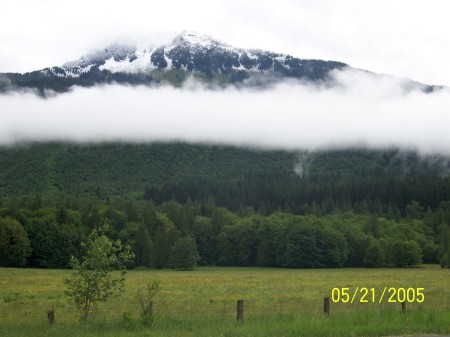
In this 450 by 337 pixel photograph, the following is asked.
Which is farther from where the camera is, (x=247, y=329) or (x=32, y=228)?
(x=32, y=228)

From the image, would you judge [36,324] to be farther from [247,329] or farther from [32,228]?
[32,228]

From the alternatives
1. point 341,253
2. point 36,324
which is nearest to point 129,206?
point 341,253

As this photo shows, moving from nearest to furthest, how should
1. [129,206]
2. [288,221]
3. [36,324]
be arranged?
[36,324] < [288,221] < [129,206]

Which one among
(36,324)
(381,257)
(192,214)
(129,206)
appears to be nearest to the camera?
(36,324)

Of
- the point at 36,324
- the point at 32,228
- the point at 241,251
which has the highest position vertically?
the point at 36,324

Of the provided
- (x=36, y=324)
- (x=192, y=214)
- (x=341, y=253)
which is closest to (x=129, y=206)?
(x=192, y=214)

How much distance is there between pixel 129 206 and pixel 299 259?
144 feet

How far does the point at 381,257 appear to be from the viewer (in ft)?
356

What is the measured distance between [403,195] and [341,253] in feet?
262

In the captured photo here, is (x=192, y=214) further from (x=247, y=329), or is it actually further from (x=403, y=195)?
(x=247, y=329)

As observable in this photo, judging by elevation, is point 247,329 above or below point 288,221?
above

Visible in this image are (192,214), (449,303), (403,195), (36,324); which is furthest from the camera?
(403,195)

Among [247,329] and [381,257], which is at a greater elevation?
[247,329]

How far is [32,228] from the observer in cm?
10262
